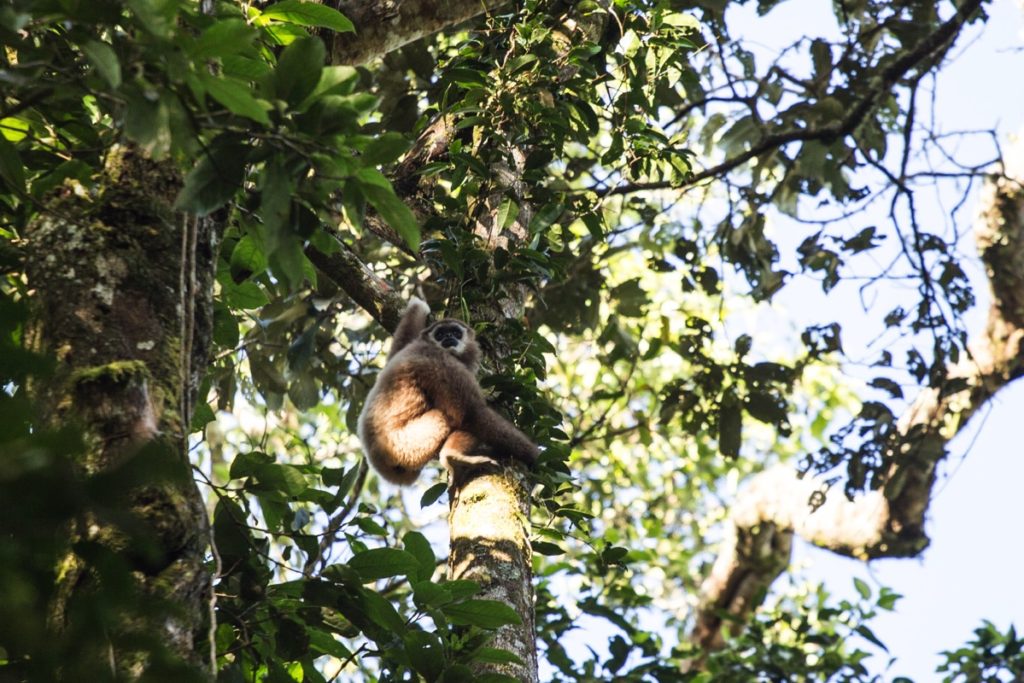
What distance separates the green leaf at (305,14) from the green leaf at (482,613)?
1837mm

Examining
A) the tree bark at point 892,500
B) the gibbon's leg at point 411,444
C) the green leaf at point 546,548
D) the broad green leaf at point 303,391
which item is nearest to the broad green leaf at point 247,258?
the green leaf at point 546,548

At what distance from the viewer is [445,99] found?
15.5 ft

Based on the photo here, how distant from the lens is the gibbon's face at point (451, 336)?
4.62m

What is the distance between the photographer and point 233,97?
1875 millimetres

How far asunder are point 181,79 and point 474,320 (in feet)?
8.52

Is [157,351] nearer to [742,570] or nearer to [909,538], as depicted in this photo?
[909,538]

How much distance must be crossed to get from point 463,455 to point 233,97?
288 cm

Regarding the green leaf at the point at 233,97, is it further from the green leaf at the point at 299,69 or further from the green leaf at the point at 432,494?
the green leaf at the point at 432,494

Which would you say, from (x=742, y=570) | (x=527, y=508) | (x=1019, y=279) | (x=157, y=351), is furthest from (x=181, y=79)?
(x=742, y=570)

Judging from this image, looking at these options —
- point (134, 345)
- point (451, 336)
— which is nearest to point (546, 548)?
point (451, 336)

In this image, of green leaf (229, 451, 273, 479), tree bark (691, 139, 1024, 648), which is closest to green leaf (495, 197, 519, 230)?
green leaf (229, 451, 273, 479)

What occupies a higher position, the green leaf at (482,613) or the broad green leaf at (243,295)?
the broad green leaf at (243,295)

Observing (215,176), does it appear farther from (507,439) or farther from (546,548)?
(546,548)

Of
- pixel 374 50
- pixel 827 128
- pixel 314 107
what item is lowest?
pixel 314 107
